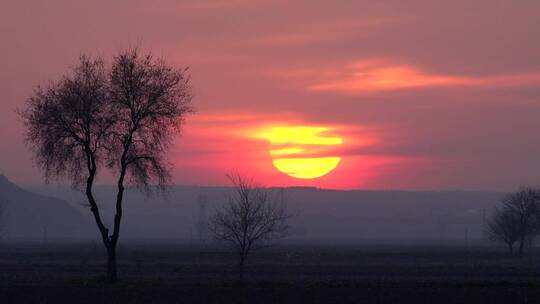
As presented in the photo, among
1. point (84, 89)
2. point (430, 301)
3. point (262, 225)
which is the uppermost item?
point (84, 89)

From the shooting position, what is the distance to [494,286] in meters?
41.1

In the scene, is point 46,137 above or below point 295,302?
above

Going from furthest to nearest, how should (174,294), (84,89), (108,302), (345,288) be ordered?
1. (84,89)
2. (345,288)
3. (174,294)
4. (108,302)

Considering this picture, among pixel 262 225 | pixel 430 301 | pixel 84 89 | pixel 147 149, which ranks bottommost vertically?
pixel 430 301

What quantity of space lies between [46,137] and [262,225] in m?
12.6

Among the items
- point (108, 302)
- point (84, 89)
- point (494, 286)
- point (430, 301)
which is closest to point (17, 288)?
point (108, 302)

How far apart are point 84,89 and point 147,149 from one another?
4.29 metres

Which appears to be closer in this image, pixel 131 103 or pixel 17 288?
pixel 17 288

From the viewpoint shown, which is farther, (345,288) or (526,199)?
(526,199)

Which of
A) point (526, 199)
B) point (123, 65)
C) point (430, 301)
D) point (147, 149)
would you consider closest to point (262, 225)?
point (147, 149)

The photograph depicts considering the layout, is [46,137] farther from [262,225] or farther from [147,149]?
[262,225]

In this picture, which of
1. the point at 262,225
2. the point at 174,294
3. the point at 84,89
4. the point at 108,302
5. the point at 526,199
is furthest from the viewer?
the point at 526,199

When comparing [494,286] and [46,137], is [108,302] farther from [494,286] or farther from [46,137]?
[494,286]

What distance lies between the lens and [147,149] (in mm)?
44031
